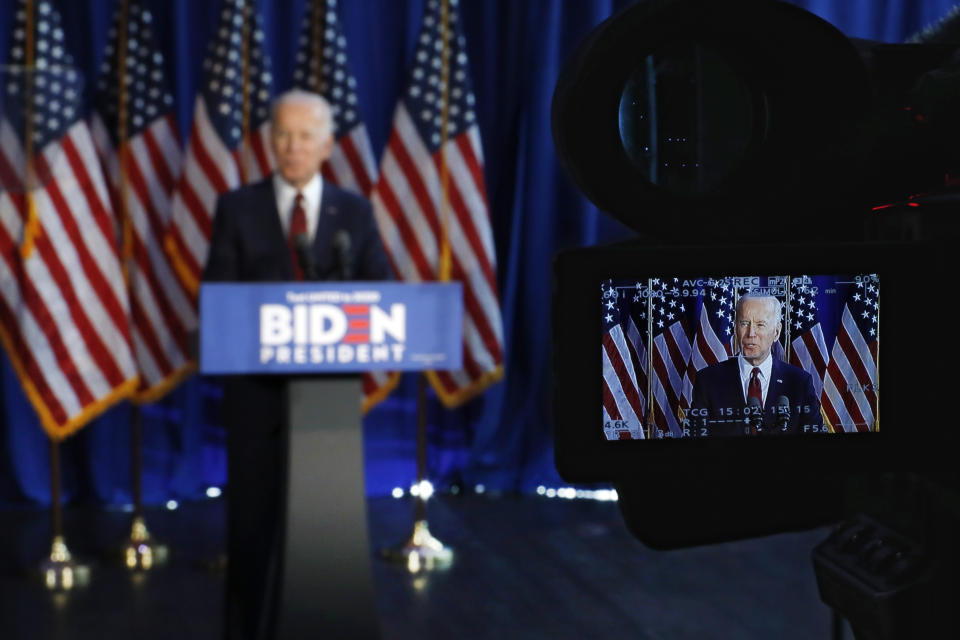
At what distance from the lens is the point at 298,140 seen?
317 cm

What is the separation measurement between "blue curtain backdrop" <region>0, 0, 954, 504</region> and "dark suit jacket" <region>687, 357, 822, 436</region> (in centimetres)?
375

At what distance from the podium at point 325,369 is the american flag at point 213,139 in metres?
1.80

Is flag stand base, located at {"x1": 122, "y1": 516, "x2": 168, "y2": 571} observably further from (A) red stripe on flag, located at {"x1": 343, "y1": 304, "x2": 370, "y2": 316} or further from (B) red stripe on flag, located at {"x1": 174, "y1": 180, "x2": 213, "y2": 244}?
(A) red stripe on flag, located at {"x1": 343, "y1": 304, "x2": 370, "y2": 316}

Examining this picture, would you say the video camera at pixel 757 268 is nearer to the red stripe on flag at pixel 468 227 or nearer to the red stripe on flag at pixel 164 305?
the red stripe on flag at pixel 468 227

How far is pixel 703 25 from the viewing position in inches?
23.0

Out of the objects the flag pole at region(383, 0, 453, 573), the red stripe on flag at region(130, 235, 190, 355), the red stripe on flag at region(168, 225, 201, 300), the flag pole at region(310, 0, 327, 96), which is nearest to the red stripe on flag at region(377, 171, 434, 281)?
the flag pole at region(383, 0, 453, 573)

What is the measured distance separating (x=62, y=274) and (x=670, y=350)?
336cm

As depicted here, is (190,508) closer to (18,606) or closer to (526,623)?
(18,606)

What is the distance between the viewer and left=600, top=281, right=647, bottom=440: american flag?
1.93ft

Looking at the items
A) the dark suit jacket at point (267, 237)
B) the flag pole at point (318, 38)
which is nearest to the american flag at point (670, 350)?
the dark suit jacket at point (267, 237)

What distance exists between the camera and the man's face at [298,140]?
3131mm

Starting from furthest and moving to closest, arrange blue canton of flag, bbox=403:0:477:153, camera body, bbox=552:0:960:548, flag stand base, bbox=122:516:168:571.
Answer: blue canton of flag, bbox=403:0:477:153 → flag stand base, bbox=122:516:168:571 → camera body, bbox=552:0:960:548

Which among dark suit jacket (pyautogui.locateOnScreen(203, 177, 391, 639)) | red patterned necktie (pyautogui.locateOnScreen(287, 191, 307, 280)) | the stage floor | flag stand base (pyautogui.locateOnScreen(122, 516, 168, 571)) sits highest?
red patterned necktie (pyautogui.locateOnScreen(287, 191, 307, 280))

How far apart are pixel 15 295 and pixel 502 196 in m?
1.89
